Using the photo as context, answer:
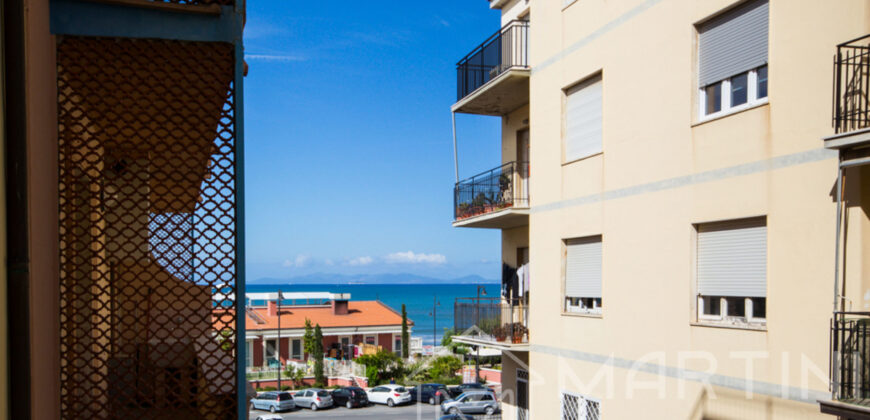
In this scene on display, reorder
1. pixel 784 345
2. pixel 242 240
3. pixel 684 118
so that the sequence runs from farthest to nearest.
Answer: pixel 684 118 < pixel 784 345 < pixel 242 240

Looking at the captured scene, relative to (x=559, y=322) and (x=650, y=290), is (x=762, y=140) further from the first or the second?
(x=559, y=322)

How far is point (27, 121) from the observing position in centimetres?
397

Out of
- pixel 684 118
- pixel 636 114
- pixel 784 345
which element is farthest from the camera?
pixel 636 114

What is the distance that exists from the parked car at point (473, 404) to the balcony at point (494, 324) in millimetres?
18872

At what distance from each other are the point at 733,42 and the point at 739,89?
65 centimetres

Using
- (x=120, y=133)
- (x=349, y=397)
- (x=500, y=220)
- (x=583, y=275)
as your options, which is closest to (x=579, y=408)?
(x=583, y=275)

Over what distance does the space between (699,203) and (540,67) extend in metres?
5.42

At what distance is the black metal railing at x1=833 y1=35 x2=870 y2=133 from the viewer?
7549 mm

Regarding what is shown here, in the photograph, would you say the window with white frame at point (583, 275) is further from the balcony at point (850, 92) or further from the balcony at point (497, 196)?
the balcony at point (850, 92)

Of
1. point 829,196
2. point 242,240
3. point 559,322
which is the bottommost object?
point 559,322

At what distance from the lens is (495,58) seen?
16219mm

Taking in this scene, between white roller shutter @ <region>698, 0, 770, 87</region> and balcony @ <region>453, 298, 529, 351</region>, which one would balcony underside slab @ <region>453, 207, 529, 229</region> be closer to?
balcony @ <region>453, 298, 529, 351</region>

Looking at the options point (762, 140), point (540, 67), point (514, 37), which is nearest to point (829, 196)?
point (762, 140)

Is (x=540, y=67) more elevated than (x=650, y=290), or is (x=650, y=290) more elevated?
(x=540, y=67)
